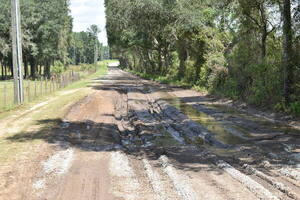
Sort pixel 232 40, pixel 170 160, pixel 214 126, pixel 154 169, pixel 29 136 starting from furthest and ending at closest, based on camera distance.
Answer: pixel 232 40, pixel 214 126, pixel 29 136, pixel 170 160, pixel 154 169

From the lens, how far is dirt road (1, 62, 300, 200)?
6797mm

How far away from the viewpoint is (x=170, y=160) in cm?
912

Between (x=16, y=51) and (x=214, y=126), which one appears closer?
(x=214, y=126)

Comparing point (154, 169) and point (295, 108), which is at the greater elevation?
point (295, 108)

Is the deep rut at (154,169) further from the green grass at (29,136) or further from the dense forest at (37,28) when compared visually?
the dense forest at (37,28)

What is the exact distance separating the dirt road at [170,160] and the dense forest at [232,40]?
345 centimetres

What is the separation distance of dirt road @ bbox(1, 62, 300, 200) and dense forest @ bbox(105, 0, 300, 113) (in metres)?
3.45

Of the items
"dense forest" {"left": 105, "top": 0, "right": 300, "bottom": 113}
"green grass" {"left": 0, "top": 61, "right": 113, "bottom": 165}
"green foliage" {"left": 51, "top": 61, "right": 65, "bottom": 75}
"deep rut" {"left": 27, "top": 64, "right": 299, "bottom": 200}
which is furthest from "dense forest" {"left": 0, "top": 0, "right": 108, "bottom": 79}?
"deep rut" {"left": 27, "top": 64, "right": 299, "bottom": 200}

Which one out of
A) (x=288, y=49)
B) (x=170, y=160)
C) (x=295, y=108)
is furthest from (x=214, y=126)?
(x=288, y=49)

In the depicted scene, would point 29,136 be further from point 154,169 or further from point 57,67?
point 57,67

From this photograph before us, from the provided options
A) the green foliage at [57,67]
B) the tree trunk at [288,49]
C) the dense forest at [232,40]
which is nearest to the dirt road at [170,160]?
the tree trunk at [288,49]

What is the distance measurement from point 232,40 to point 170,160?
75.1 feet

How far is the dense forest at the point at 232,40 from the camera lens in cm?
1761

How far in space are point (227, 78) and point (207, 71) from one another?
455 centimetres
